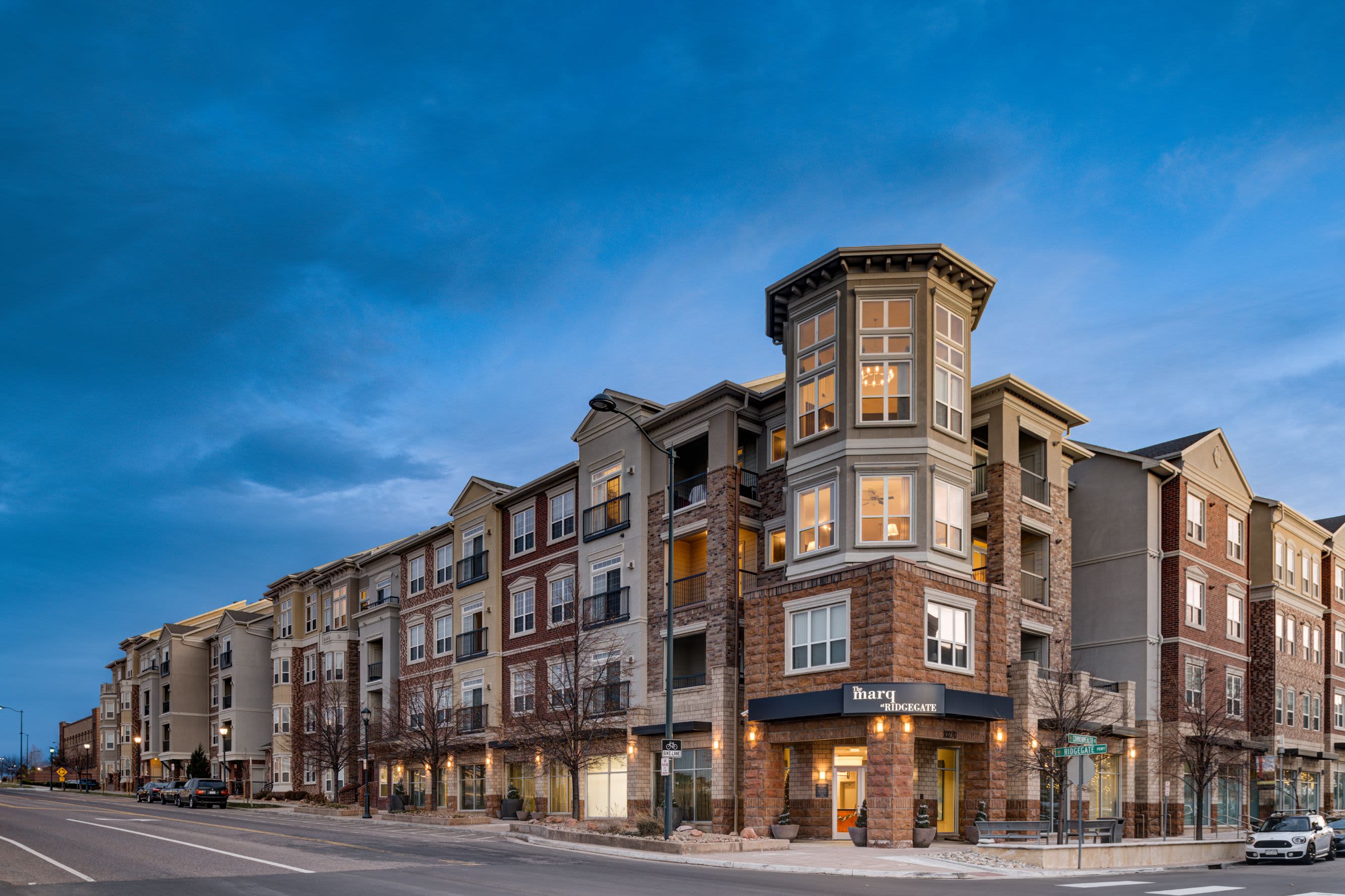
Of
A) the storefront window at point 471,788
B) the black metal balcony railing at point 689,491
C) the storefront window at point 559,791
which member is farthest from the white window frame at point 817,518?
the storefront window at point 471,788

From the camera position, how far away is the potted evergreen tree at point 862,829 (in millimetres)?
31453

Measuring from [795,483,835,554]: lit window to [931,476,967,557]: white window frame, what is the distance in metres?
3.12

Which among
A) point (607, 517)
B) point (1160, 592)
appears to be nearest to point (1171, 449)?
point (1160, 592)

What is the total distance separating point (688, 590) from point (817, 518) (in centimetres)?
860

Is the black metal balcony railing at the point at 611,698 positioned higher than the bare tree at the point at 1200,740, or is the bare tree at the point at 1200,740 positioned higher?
the black metal balcony railing at the point at 611,698

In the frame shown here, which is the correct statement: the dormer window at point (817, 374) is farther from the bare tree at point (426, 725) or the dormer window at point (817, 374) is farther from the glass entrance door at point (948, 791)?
the bare tree at point (426, 725)

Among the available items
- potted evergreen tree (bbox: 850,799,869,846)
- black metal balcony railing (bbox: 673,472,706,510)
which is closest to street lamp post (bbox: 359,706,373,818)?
black metal balcony railing (bbox: 673,472,706,510)

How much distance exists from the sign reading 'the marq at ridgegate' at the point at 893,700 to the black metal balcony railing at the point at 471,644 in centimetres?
2461

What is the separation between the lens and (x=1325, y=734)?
56031 mm

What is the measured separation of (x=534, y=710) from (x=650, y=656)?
6660 mm

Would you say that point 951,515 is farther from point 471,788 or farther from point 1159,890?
point 471,788

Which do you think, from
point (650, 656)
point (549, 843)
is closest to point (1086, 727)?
point (650, 656)

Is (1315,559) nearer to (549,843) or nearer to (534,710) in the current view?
(534,710)

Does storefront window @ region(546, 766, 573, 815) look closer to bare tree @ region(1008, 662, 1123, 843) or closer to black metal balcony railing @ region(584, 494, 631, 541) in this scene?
black metal balcony railing @ region(584, 494, 631, 541)
